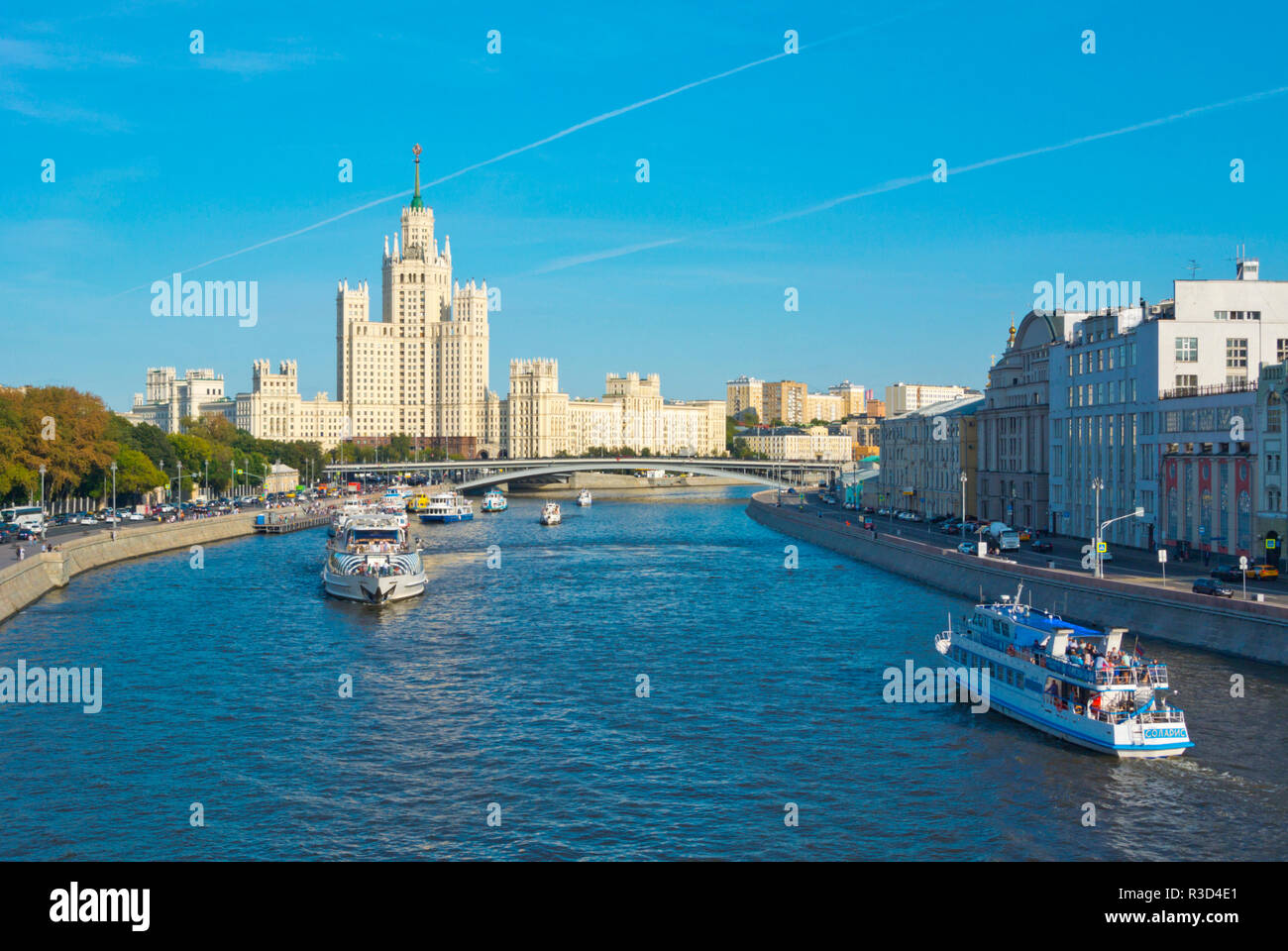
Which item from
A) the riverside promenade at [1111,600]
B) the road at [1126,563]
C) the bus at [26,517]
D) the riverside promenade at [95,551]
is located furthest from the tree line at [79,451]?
the road at [1126,563]

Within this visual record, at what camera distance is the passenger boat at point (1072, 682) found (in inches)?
1025

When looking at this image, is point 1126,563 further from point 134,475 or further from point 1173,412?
point 134,475

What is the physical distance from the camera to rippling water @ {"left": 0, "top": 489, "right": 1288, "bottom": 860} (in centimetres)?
2100

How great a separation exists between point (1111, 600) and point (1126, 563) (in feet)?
34.4

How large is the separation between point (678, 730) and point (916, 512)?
6937 cm

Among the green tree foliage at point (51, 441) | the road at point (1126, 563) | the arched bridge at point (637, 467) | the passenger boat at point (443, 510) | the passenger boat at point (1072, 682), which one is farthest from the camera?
the arched bridge at point (637, 467)

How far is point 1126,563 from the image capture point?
51.0 metres

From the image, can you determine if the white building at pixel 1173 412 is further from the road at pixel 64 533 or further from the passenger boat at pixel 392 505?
the passenger boat at pixel 392 505

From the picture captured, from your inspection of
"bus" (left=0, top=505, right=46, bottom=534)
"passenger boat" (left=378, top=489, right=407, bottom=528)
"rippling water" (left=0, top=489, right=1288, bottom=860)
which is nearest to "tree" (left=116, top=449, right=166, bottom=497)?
"bus" (left=0, top=505, right=46, bottom=534)

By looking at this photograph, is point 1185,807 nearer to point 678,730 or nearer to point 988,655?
point 988,655

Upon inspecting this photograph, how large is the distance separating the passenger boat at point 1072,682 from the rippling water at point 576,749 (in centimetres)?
63
